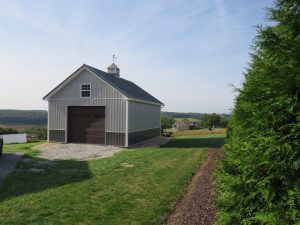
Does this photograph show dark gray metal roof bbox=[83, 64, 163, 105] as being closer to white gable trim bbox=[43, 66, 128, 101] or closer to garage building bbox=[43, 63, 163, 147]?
garage building bbox=[43, 63, 163, 147]

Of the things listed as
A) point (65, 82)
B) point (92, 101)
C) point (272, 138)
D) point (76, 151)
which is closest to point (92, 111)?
point (92, 101)

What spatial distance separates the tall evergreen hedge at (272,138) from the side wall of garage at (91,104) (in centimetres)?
1771

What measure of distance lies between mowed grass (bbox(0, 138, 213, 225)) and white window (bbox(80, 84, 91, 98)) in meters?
9.20

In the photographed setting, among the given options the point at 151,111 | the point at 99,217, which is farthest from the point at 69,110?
the point at 99,217

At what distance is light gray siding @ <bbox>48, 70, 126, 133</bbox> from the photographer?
2239 centimetres

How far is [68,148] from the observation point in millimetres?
21141

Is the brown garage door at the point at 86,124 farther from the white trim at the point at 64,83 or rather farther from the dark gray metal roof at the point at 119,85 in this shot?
the dark gray metal roof at the point at 119,85

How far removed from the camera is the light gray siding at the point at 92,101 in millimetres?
22391

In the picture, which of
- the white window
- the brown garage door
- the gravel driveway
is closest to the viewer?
the gravel driveway

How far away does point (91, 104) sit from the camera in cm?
2311

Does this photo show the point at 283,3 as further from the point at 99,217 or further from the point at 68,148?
the point at 68,148

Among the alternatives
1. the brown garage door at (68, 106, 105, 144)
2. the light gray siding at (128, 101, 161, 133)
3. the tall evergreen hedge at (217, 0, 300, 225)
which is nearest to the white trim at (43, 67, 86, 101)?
the brown garage door at (68, 106, 105, 144)

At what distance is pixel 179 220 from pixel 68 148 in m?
15.7

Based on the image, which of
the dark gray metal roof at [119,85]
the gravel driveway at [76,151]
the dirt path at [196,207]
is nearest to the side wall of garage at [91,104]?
the dark gray metal roof at [119,85]
